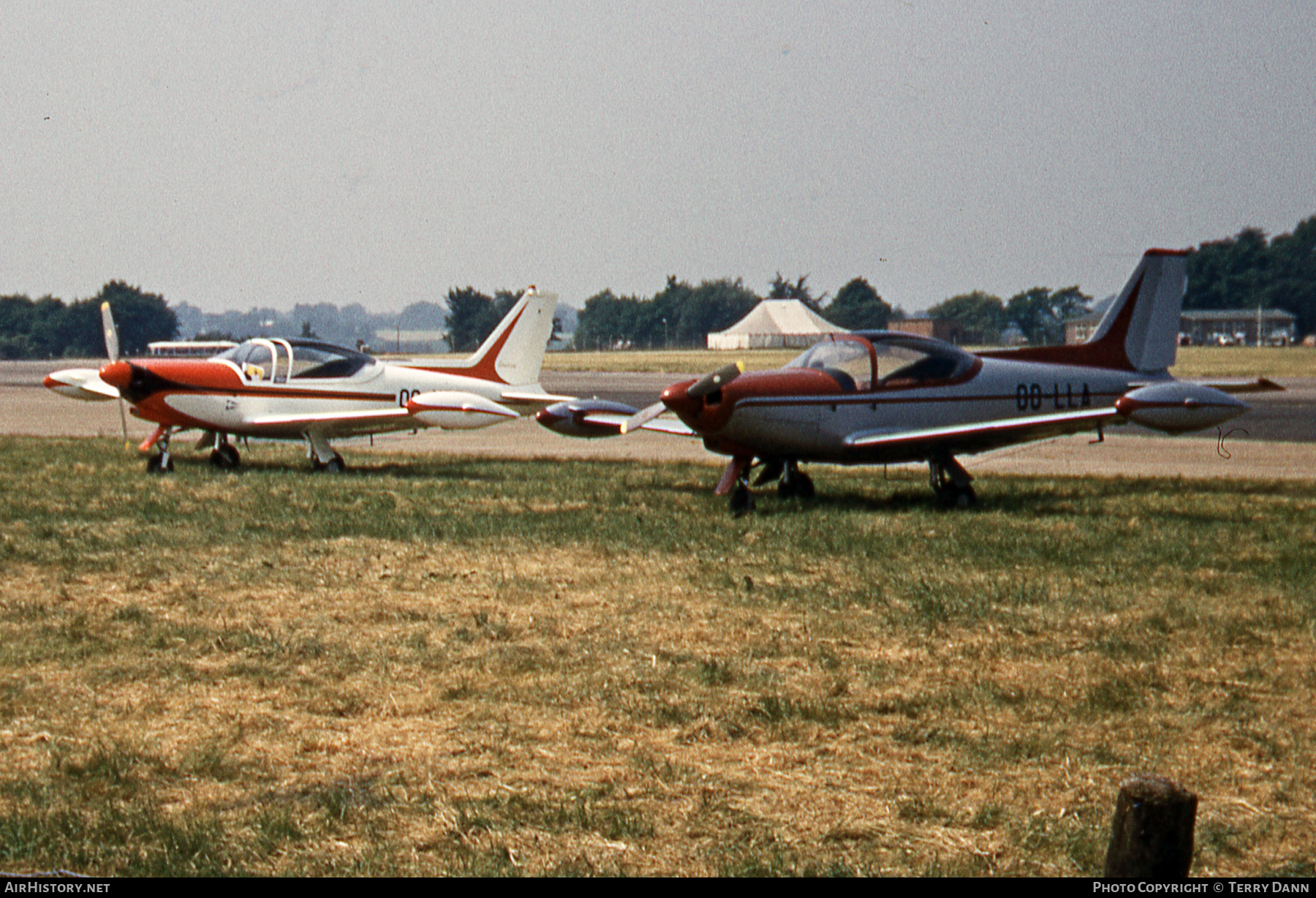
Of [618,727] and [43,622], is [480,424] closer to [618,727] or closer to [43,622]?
[43,622]

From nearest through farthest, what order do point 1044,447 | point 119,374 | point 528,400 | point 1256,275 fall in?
point 119,374 → point 528,400 → point 1044,447 → point 1256,275

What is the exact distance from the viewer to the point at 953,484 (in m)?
13.4

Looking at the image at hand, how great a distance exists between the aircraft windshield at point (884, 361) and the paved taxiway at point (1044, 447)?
3118 millimetres

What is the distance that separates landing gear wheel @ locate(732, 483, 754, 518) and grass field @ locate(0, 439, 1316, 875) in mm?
656

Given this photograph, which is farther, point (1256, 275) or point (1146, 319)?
point (1256, 275)

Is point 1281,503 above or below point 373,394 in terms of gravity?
below

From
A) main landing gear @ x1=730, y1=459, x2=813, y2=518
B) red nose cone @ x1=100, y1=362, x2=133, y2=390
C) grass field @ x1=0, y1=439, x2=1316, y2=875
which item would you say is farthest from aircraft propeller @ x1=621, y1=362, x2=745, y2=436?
red nose cone @ x1=100, y1=362, x2=133, y2=390

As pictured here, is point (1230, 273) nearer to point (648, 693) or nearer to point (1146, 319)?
point (1146, 319)

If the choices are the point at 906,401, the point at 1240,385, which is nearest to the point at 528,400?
the point at 906,401

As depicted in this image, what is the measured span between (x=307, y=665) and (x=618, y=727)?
212cm

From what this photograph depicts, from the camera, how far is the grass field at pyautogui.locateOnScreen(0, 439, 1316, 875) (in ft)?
14.4

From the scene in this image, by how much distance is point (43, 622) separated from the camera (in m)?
7.80

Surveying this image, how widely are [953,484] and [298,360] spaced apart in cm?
973

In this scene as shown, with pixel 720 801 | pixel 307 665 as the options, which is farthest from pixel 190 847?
pixel 307 665
